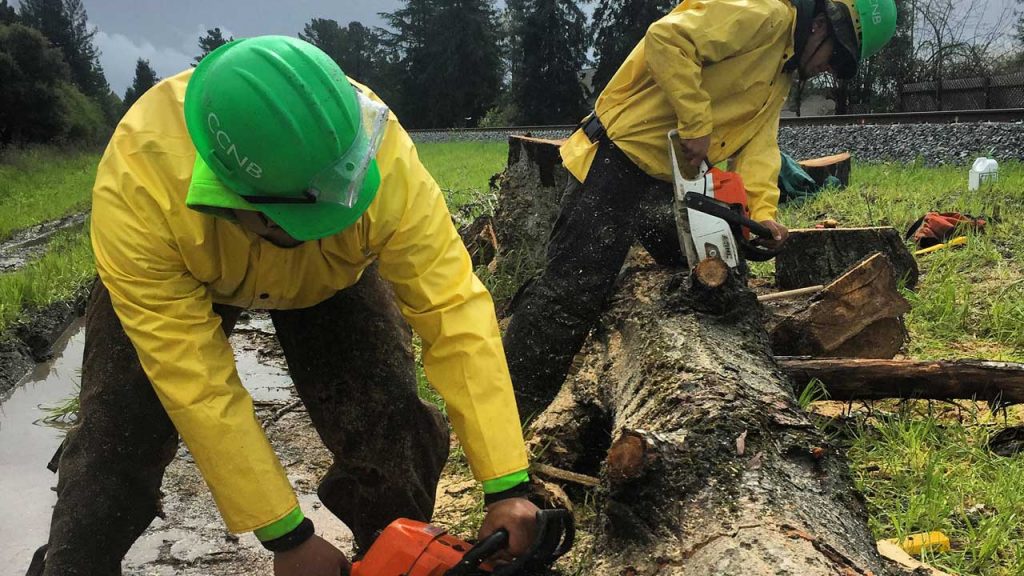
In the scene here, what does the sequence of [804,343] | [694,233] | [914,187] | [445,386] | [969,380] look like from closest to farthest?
1. [445,386]
2. [969,380]
3. [694,233]
4. [804,343]
5. [914,187]

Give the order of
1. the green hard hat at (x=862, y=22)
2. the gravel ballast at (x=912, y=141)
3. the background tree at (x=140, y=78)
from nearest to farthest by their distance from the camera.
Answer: the green hard hat at (x=862, y=22) < the gravel ballast at (x=912, y=141) < the background tree at (x=140, y=78)

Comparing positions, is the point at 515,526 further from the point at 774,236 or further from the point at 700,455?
the point at 774,236

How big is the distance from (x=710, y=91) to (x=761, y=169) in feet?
1.50

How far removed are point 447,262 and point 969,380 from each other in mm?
1900

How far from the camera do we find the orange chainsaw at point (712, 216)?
2943 mm

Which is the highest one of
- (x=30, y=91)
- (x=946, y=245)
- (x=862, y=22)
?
(x=30, y=91)

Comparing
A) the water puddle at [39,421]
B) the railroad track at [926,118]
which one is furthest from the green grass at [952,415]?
the railroad track at [926,118]

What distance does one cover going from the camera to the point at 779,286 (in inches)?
155

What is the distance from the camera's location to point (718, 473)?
1.64m

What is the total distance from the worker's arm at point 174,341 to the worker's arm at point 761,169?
7.88 ft

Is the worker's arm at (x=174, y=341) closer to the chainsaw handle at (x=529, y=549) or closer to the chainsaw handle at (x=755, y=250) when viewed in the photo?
the chainsaw handle at (x=529, y=549)

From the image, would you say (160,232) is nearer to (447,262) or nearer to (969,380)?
(447,262)

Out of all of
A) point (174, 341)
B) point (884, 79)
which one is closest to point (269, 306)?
point (174, 341)

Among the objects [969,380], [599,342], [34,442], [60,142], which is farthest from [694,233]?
[60,142]
